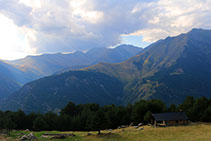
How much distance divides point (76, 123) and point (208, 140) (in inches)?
3269

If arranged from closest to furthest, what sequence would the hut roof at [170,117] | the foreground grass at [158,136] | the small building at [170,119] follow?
the foreground grass at [158,136]
the small building at [170,119]
the hut roof at [170,117]

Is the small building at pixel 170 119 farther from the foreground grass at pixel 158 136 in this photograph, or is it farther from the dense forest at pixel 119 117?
the foreground grass at pixel 158 136

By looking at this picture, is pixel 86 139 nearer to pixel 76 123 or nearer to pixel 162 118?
pixel 162 118

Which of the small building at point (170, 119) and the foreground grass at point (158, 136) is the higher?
the small building at point (170, 119)

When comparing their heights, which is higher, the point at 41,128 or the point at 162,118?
the point at 162,118

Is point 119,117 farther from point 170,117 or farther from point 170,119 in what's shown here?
point 170,119

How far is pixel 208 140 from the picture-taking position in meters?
47.3

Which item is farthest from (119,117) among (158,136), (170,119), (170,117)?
(158,136)

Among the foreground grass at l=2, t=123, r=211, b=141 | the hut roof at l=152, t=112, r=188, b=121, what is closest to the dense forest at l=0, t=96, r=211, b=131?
the hut roof at l=152, t=112, r=188, b=121

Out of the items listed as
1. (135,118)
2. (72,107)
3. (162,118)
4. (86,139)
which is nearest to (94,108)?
(72,107)

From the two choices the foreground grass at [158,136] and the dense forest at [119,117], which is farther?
the dense forest at [119,117]

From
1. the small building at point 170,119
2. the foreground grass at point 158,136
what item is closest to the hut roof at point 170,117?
the small building at point 170,119

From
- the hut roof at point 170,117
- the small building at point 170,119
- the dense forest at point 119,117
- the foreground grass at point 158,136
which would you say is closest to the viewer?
the foreground grass at point 158,136

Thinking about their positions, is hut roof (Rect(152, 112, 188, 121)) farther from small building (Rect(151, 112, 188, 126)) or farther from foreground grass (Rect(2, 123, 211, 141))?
foreground grass (Rect(2, 123, 211, 141))
